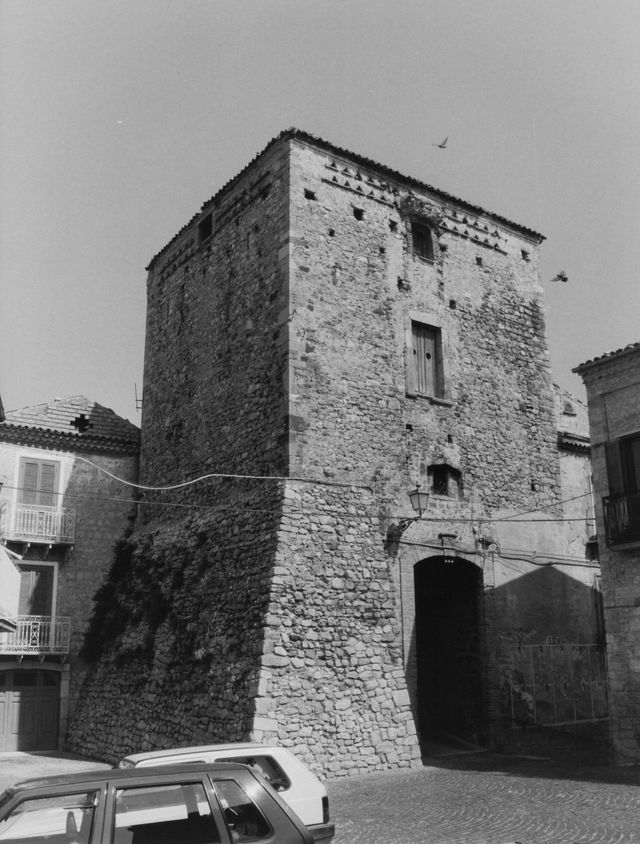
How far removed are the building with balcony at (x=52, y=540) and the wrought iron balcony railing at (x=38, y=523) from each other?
0.02 meters

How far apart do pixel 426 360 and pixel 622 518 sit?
5865 mm

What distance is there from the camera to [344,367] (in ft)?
55.1

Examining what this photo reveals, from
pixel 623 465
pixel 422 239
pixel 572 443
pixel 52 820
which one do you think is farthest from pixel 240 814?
pixel 572 443

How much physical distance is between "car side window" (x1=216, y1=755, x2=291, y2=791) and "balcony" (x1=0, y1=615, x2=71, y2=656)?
38.9ft

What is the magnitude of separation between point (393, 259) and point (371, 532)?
6.56 metres

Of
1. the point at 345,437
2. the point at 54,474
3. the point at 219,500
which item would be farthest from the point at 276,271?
the point at 54,474

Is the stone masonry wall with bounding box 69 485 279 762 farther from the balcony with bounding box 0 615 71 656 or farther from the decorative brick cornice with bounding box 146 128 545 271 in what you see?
the decorative brick cornice with bounding box 146 128 545 271

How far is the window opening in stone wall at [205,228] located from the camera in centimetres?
2046

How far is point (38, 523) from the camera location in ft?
63.3

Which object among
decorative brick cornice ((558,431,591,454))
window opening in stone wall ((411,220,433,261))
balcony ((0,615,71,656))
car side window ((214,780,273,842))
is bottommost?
car side window ((214,780,273,842))

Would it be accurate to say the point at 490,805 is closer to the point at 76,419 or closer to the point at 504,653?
the point at 504,653

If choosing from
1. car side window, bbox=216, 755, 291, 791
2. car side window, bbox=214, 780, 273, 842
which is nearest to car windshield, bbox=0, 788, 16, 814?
car side window, bbox=214, 780, 273, 842

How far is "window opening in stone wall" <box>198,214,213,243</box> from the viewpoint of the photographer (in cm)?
2046

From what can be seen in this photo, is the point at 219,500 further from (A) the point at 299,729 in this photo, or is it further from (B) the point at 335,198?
(B) the point at 335,198
